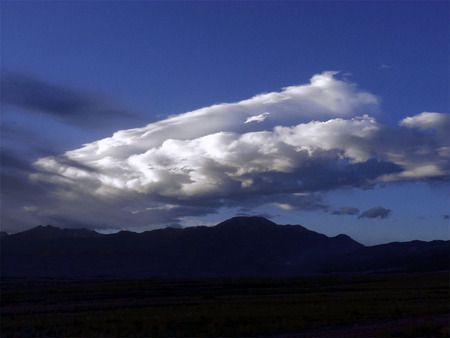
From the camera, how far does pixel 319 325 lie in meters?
35.0

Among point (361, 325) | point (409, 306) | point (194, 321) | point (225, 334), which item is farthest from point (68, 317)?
point (409, 306)

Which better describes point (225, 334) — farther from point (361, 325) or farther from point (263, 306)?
point (263, 306)

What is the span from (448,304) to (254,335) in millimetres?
25633

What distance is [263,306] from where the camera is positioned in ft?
159

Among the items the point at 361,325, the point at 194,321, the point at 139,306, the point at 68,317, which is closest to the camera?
the point at 361,325

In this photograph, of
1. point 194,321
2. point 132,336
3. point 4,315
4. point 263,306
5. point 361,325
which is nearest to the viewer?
point 132,336

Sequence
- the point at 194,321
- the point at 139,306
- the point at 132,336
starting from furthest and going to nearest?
the point at 139,306
the point at 194,321
the point at 132,336

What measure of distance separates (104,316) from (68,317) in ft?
9.84

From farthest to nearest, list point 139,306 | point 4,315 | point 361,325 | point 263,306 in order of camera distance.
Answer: point 139,306, point 263,306, point 4,315, point 361,325

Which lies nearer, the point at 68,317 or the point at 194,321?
the point at 194,321

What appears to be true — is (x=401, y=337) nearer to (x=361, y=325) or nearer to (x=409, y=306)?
(x=361, y=325)

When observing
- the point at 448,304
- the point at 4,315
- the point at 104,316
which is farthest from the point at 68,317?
the point at 448,304

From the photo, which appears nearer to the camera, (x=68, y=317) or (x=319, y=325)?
(x=319, y=325)

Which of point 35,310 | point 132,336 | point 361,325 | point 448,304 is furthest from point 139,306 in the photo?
point 448,304
